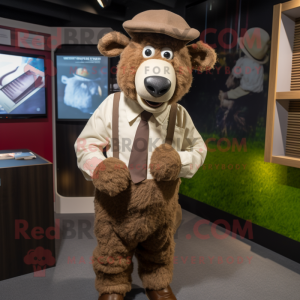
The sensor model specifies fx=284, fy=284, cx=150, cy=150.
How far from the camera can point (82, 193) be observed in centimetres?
321

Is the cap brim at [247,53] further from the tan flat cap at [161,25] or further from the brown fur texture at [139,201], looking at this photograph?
the tan flat cap at [161,25]

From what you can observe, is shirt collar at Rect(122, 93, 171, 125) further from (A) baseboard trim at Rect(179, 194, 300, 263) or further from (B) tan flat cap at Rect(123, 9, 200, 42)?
(A) baseboard trim at Rect(179, 194, 300, 263)

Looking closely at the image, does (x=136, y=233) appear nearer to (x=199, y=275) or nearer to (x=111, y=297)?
(x=111, y=297)

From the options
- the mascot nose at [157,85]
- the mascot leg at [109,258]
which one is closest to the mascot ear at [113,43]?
the mascot nose at [157,85]

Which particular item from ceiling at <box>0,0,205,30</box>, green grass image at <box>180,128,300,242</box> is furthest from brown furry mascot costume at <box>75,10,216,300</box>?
ceiling at <box>0,0,205,30</box>

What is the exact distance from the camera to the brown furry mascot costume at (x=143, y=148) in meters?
1.24

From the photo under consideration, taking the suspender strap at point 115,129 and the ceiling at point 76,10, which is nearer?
the suspender strap at point 115,129

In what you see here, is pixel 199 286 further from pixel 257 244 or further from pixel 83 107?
pixel 83 107

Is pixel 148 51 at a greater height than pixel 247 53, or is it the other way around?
pixel 247 53

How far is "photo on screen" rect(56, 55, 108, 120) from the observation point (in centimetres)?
301

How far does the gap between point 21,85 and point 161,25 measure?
2.35 m

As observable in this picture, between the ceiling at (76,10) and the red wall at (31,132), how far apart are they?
1.36 feet

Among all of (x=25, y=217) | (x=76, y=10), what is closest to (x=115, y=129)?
(x=25, y=217)

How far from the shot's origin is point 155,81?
1.15m
